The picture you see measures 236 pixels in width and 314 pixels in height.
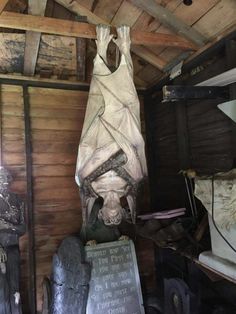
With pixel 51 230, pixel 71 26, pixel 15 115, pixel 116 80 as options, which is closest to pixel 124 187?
pixel 116 80

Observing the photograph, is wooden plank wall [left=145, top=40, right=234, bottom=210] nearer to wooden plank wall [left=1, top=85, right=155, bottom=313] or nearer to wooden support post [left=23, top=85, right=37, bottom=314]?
wooden plank wall [left=1, top=85, right=155, bottom=313]

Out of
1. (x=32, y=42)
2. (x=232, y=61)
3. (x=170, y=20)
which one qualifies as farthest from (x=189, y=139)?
(x=32, y=42)

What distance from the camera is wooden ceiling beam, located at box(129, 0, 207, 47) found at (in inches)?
62.7

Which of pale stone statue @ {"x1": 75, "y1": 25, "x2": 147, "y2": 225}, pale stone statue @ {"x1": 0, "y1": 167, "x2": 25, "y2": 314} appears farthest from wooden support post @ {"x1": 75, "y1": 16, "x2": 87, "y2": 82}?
pale stone statue @ {"x1": 0, "y1": 167, "x2": 25, "y2": 314}

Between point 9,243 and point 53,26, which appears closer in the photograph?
point 53,26

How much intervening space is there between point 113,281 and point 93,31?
5.10ft

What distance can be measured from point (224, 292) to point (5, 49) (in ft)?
7.01

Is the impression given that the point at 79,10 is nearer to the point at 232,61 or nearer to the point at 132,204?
the point at 232,61

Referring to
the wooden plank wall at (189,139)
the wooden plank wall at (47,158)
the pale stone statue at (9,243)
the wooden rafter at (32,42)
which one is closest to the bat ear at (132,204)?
the wooden plank wall at (189,139)

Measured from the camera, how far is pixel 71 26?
1581mm

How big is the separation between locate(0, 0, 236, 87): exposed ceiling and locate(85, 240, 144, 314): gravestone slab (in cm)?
134

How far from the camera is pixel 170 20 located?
64.9 inches

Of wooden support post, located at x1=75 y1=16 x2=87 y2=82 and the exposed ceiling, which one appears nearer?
the exposed ceiling

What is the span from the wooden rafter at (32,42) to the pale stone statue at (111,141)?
1.34 ft
